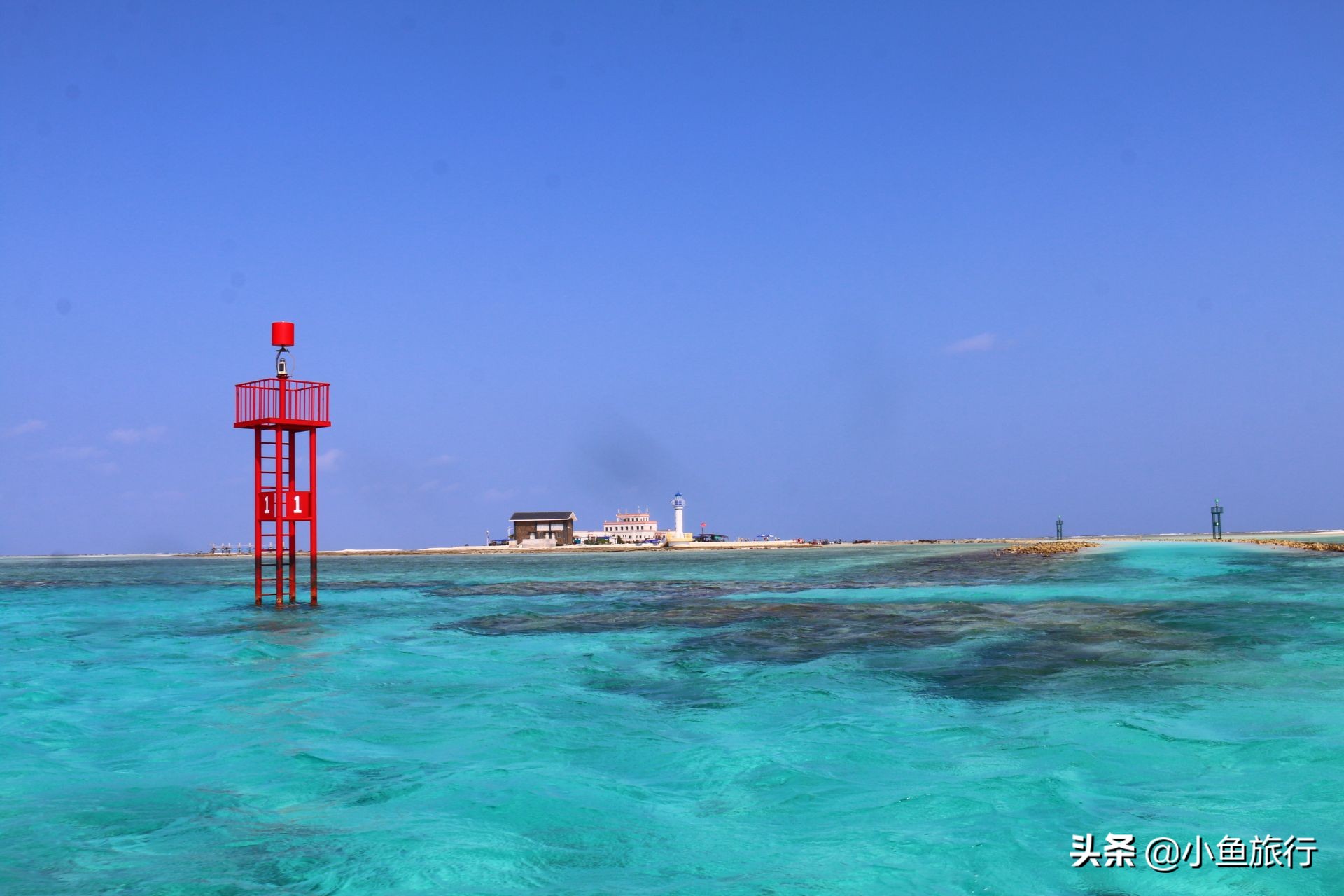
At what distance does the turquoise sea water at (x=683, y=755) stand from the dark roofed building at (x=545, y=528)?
320 feet

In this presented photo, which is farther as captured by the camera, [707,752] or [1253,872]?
[707,752]

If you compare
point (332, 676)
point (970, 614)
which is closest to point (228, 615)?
point (332, 676)

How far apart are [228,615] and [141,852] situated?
23659 millimetres

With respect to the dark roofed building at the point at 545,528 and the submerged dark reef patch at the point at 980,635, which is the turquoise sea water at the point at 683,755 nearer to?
the submerged dark reef patch at the point at 980,635

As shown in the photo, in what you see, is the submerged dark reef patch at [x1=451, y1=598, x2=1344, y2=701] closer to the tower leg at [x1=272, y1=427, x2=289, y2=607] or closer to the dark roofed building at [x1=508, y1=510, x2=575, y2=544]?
the tower leg at [x1=272, y1=427, x2=289, y2=607]

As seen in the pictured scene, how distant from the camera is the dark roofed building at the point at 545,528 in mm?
119000

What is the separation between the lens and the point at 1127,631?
1772 centimetres

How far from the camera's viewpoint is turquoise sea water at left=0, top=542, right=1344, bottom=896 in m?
6.58

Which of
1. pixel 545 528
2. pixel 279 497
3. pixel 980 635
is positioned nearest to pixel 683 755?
pixel 980 635

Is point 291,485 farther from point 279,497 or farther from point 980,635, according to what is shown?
point 980,635

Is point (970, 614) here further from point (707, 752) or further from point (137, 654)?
point (137, 654)

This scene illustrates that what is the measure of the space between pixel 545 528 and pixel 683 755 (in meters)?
111

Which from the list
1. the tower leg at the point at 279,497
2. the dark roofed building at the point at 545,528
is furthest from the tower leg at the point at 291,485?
the dark roofed building at the point at 545,528

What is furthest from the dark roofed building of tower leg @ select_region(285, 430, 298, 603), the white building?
tower leg @ select_region(285, 430, 298, 603)
